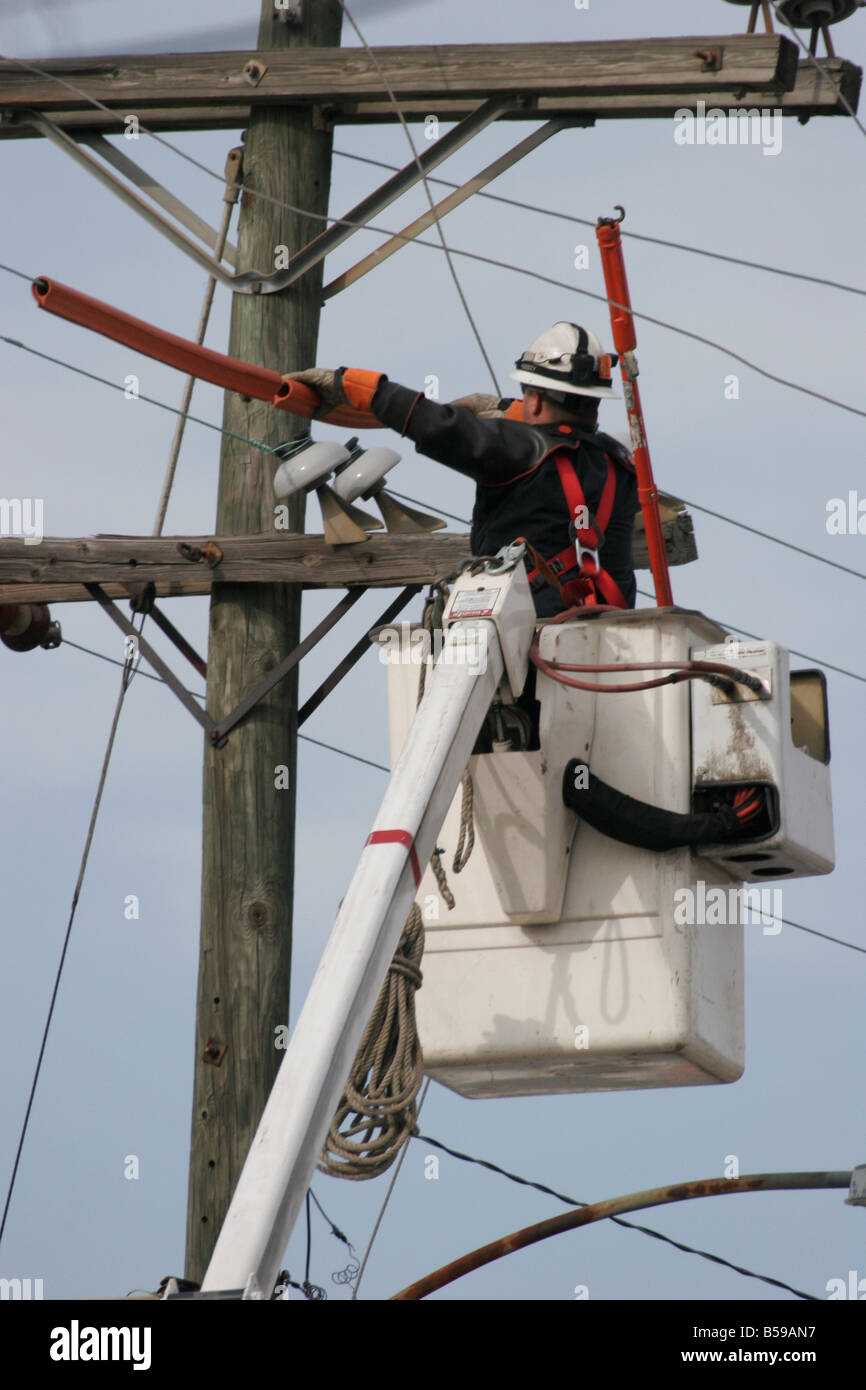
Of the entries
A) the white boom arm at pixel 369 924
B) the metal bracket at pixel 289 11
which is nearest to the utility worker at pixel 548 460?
the white boom arm at pixel 369 924

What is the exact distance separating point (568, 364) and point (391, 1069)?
2413 millimetres

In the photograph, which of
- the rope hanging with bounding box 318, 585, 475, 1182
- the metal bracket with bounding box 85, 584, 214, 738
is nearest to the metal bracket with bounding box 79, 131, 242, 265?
the metal bracket with bounding box 85, 584, 214, 738

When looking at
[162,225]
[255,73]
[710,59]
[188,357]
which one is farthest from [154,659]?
[710,59]

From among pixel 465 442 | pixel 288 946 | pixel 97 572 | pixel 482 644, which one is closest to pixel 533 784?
pixel 482 644

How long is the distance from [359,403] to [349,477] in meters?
0.62

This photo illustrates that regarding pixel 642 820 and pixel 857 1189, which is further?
pixel 857 1189

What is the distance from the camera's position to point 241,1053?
8398mm

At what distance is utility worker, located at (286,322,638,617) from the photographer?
7.73 meters

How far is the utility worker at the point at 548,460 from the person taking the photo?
305 inches

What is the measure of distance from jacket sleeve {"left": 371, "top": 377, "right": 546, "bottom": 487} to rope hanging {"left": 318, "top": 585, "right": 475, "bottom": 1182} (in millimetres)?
1104

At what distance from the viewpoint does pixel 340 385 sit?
8.15 m

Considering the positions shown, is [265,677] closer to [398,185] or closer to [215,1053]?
[215,1053]

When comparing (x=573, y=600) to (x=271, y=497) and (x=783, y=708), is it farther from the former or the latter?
(x=271, y=497)

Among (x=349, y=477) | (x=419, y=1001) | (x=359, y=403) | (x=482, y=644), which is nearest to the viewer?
(x=482, y=644)
